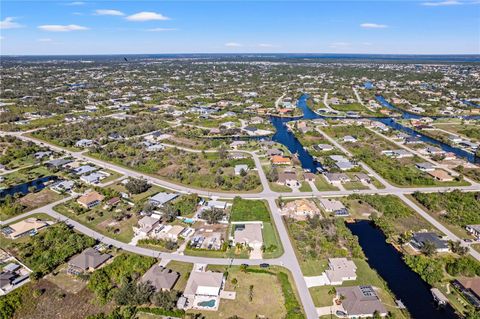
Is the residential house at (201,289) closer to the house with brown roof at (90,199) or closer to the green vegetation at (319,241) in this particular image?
the green vegetation at (319,241)

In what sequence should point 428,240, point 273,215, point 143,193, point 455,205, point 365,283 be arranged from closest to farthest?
point 365,283
point 428,240
point 273,215
point 455,205
point 143,193

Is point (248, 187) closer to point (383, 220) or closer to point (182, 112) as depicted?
point (383, 220)

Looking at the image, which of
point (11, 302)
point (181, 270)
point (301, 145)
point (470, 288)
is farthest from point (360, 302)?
point (301, 145)

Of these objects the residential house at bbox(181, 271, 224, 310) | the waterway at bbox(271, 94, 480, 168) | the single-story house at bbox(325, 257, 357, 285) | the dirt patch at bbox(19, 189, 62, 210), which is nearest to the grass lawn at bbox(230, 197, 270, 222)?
the single-story house at bbox(325, 257, 357, 285)

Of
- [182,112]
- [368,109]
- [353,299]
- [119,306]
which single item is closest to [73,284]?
[119,306]

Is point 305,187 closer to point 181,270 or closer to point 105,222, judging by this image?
point 181,270

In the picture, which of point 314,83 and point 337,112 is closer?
point 337,112

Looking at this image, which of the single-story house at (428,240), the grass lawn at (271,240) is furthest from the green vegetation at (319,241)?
the single-story house at (428,240)
